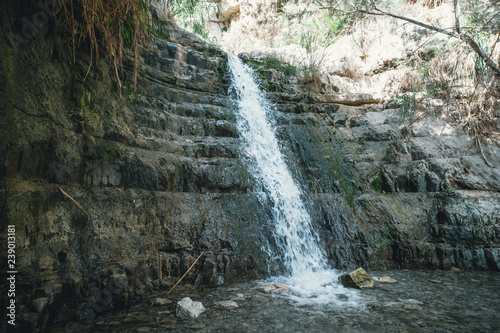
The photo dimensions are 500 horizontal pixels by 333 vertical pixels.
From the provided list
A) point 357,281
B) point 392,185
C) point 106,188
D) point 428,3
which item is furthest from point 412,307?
point 428,3

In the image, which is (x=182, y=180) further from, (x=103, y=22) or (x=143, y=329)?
(x=103, y=22)

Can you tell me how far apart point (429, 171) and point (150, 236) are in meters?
4.39

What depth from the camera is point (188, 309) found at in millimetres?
2066

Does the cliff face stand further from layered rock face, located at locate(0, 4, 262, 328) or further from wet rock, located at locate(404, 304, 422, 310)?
wet rock, located at locate(404, 304, 422, 310)

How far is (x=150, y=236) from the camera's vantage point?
269 cm

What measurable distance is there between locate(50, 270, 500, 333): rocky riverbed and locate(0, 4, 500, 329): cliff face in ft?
0.83

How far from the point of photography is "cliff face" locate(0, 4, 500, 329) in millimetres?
1899

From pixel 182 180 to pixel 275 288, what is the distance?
5.53 feet

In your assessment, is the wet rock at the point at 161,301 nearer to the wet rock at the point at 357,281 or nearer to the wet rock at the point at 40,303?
the wet rock at the point at 40,303

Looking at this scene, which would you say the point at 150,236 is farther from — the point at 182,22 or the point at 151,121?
the point at 182,22

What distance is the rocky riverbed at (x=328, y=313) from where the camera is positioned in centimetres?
187

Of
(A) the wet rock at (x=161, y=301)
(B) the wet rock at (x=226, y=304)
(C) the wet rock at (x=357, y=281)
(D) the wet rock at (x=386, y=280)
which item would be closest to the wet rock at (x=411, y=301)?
(C) the wet rock at (x=357, y=281)

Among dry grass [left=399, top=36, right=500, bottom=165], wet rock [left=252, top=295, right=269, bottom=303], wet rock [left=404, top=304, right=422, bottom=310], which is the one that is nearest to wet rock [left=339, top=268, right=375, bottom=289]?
wet rock [left=404, top=304, right=422, bottom=310]

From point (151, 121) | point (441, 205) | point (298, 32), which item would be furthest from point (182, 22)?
point (441, 205)
